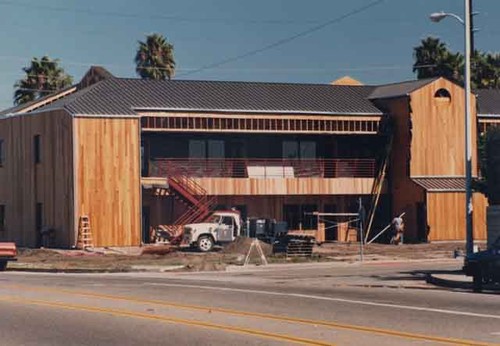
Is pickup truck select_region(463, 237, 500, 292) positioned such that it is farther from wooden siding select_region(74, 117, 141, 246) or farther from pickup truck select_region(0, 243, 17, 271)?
wooden siding select_region(74, 117, 141, 246)

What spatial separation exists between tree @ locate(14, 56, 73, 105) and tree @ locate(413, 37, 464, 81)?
27173 millimetres

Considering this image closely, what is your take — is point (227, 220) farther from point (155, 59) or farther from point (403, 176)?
point (155, 59)

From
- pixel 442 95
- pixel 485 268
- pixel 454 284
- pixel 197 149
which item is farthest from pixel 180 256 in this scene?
pixel 485 268

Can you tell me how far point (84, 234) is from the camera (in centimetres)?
4944

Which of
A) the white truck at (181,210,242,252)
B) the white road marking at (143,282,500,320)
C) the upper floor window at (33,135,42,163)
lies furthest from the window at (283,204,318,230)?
the white road marking at (143,282,500,320)

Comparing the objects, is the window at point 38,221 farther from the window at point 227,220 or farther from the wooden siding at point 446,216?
the wooden siding at point 446,216

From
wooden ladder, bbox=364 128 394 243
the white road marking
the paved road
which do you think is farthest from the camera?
wooden ladder, bbox=364 128 394 243

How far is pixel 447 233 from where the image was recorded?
182 feet

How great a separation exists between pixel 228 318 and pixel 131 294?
242 inches

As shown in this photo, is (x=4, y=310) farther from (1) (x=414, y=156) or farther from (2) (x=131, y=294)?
(1) (x=414, y=156)

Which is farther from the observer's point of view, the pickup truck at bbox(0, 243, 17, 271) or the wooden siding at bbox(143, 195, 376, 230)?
the wooden siding at bbox(143, 195, 376, 230)

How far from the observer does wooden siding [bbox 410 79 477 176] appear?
5638 cm

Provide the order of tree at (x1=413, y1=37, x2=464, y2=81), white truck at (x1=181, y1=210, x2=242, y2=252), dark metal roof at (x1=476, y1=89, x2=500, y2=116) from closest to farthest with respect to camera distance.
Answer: white truck at (x1=181, y1=210, x2=242, y2=252) < dark metal roof at (x1=476, y1=89, x2=500, y2=116) < tree at (x1=413, y1=37, x2=464, y2=81)

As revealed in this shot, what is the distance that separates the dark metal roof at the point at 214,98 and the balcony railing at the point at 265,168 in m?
3.19
